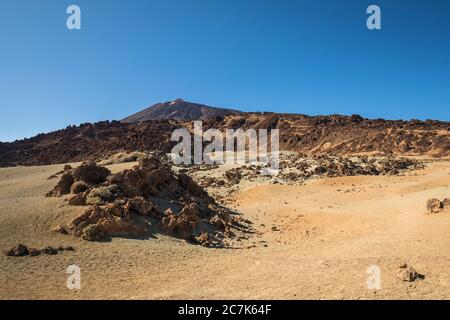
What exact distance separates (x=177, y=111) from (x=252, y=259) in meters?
111

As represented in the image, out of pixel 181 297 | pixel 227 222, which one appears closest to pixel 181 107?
pixel 227 222

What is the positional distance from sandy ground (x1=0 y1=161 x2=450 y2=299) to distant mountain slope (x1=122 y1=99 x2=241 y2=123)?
97.5m

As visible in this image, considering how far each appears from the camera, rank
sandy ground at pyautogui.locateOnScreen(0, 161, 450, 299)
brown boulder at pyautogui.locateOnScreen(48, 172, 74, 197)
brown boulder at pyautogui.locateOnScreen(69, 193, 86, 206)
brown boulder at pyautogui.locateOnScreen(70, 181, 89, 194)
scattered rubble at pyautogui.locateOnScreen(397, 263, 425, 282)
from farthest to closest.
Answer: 1. brown boulder at pyautogui.locateOnScreen(48, 172, 74, 197)
2. brown boulder at pyautogui.locateOnScreen(70, 181, 89, 194)
3. brown boulder at pyautogui.locateOnScreen(69, 193, 86, 206)
4. scattered rubble at pyautogui.locateOnScreen(397, 263, 425, 282)
5. sandy ground at pyautogui.locateOnScreen(0, 161, 450, 299)

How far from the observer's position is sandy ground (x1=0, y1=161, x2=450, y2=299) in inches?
311

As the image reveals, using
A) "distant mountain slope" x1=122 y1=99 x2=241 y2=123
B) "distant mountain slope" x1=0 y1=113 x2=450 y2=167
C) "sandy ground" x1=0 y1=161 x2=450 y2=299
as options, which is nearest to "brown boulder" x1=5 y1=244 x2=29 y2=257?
"sandy ground" x1=0 y1=161 x2=450 y2=299

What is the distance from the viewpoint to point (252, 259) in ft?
34.9

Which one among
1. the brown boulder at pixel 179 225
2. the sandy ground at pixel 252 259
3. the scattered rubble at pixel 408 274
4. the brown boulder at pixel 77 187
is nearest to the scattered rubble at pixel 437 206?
the sandy ground at pixel 252 259

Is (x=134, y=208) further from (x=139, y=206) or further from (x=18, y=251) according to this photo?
A: (x=18, y=251)

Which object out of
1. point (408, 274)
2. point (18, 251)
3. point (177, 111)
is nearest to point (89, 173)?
point (18, 251)

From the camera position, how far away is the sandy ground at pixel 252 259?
25.9 feet

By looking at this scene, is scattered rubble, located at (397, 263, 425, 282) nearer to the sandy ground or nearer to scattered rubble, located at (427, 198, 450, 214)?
the sandy ground

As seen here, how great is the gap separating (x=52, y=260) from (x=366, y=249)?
7.54m

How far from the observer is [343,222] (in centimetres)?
1603
